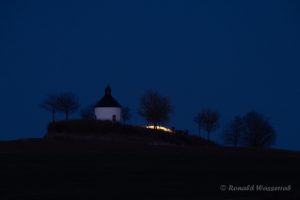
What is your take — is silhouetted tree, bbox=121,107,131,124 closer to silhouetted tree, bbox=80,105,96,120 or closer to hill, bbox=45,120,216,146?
silhouetted tree, bbox=80,105,96,120

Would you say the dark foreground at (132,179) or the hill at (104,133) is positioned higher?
the hill at (104,133)

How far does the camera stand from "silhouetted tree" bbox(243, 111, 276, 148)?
93.3 m

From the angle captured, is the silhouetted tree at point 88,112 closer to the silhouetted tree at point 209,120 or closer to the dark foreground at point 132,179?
the silhouetted tree at point 209,120

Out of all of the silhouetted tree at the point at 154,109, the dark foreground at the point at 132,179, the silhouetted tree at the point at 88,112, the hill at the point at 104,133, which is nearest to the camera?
the dark foreground at the point at 132,179

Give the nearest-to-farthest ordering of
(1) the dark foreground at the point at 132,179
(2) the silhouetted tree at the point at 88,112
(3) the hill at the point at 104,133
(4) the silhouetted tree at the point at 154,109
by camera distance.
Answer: (1) the dark foreground at the point at 132,179
(3) the hill at the point at 104,133
(4) the silhouetted tree at the point at 154,109
(2) the silhouetted tree at the point at 88,112

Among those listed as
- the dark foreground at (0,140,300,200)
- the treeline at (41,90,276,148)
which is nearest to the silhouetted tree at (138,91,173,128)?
the treeline at (41,90,276,148)

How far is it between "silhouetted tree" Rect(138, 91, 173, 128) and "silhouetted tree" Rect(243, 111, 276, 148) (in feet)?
52.4

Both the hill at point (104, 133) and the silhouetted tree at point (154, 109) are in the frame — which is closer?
the hill at point (104, 133)

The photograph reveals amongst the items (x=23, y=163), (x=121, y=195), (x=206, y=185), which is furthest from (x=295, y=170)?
(x=23, y=163)

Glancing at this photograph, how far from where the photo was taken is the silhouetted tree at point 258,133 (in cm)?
9331

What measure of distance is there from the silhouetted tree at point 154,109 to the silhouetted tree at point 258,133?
52.4ft

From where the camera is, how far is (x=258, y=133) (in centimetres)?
9400

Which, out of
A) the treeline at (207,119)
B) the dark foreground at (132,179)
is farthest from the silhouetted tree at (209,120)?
the dark foreground at (132,179)

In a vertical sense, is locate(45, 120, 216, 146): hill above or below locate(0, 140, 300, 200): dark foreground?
above
